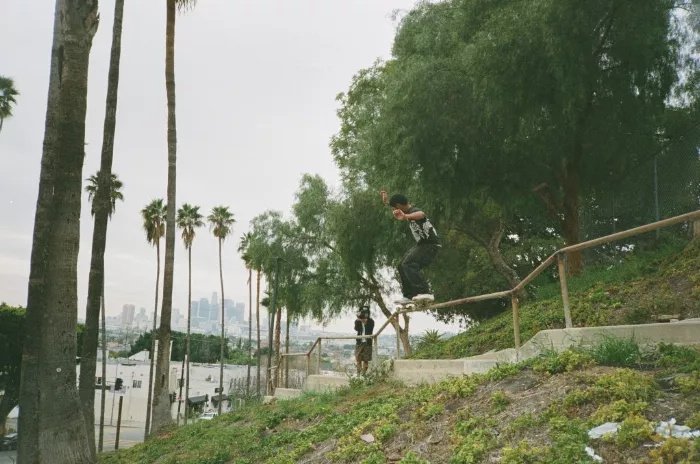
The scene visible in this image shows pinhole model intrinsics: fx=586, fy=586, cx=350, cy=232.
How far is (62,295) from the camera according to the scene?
339 inches

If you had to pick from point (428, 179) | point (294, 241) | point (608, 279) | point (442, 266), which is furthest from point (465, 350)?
point (294, 241)

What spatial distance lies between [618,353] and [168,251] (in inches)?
612

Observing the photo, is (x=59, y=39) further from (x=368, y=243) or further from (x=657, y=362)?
(x=368, y=243)

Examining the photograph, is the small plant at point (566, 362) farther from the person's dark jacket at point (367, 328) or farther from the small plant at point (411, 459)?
the person's dark jacket at point (367, 328)

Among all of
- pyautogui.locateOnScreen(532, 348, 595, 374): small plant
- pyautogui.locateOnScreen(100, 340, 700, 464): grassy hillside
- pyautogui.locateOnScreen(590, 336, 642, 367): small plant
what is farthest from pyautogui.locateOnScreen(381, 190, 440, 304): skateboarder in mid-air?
pyautogui.locateOnScreen(590, 336, 642, 367): small plant

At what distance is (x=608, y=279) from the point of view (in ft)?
41.4

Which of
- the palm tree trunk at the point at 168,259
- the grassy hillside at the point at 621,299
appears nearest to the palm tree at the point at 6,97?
the palm tree trunk at the point at 168,259

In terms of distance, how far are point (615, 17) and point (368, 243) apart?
13.0 meters

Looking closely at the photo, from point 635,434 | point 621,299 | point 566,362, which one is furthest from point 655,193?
point 635,434

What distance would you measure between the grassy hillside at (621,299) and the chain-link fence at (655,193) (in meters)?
0.99

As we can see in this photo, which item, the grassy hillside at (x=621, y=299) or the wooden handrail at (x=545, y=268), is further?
the grassy hillside at (x=621, y=299)

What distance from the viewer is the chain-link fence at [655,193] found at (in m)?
12.9

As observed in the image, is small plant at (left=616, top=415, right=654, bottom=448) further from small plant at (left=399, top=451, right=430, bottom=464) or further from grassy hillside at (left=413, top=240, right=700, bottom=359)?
grassy hillside at (left=413, top=240, right=700, bottom=359)

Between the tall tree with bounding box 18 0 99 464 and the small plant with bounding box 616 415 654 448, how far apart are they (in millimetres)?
7236
